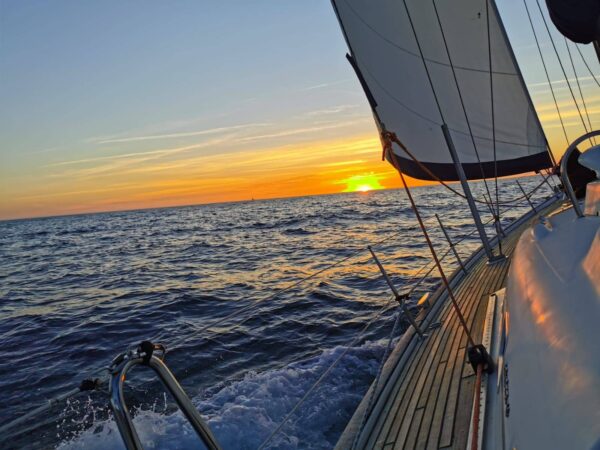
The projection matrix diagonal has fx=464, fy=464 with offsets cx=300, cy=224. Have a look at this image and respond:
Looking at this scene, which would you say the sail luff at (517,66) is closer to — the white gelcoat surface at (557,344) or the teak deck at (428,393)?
the teak deck at (428,393)

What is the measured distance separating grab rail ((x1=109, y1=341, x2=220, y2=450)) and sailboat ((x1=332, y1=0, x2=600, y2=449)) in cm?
108

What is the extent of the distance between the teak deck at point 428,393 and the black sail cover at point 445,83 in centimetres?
168

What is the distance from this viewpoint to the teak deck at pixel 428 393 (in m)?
2.50

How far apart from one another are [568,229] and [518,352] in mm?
747

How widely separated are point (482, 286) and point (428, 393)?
84.0 inches

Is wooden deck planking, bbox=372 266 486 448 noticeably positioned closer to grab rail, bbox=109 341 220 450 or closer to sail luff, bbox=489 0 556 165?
grab rail, bbox=109 341 220 450

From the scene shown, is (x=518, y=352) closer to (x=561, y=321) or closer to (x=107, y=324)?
(x=561, y=321)

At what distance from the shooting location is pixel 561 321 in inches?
65.2

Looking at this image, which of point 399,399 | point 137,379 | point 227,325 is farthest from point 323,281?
point 399,399

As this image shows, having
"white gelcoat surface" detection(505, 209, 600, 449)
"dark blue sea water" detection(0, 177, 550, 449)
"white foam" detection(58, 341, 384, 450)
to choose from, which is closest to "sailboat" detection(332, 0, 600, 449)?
"white gelcoat surface" detection(505, 209, 600, 449)

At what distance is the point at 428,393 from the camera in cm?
294

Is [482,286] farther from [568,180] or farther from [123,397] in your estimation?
[123,397]

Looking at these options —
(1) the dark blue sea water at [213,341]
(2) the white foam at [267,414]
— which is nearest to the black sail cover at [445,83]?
(1) the dark blue sea water at [213,341]

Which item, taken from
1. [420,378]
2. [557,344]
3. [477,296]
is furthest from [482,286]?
[557,344]
